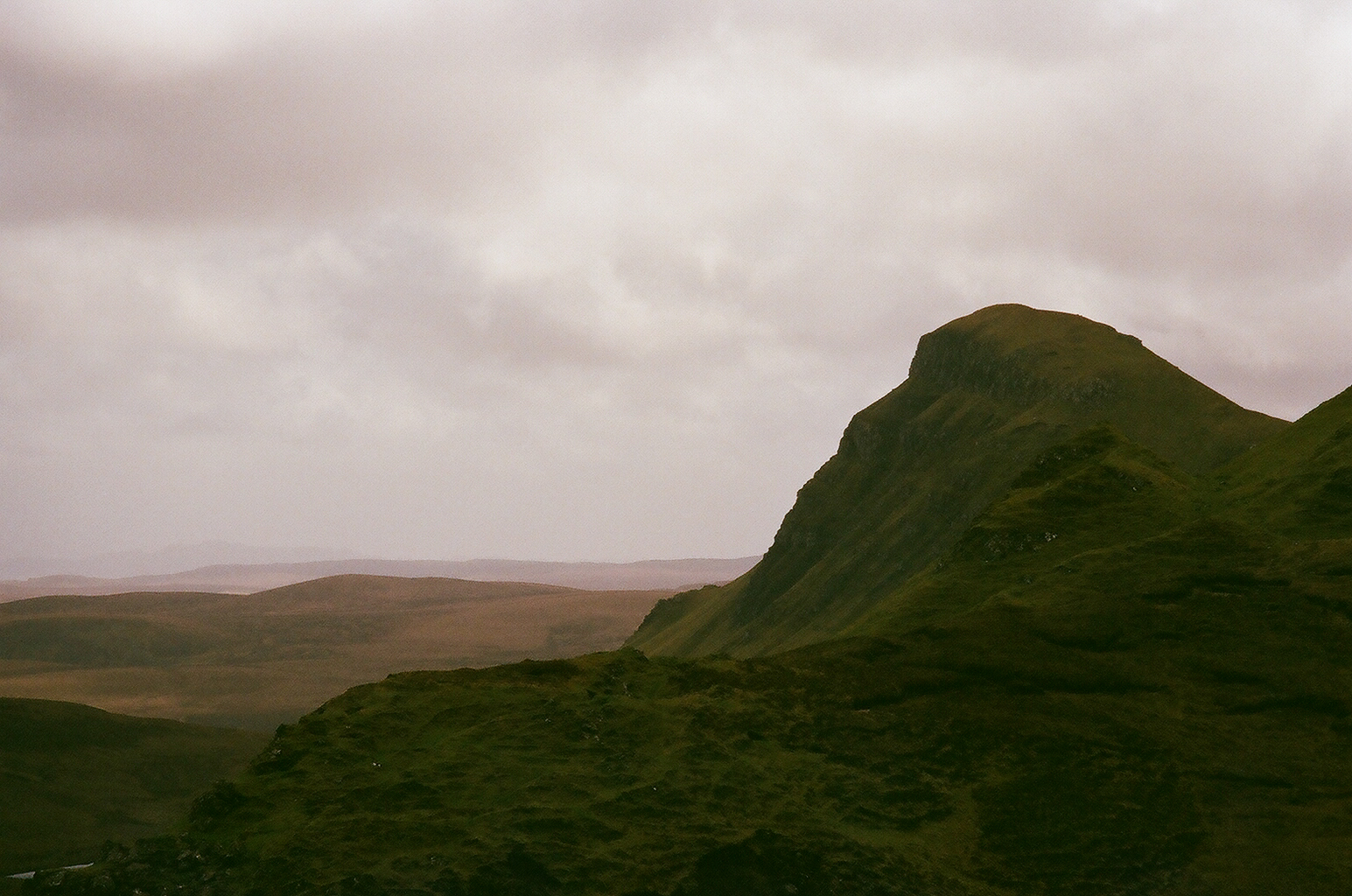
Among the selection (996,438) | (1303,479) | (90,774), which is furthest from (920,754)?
(90,774)

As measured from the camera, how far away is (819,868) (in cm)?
4791

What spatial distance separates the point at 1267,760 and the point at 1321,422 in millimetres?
56879

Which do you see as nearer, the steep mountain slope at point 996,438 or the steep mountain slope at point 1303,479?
the steep mountain slope at point 1303,479

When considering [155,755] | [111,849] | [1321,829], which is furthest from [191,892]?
[155,755]

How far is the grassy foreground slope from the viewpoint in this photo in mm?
123000

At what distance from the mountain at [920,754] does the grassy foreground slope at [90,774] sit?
7901cm

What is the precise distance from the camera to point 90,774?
144625 millimetres

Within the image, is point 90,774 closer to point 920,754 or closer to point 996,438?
point 920,754

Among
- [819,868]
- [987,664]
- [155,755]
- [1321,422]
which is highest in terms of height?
[1321,422]

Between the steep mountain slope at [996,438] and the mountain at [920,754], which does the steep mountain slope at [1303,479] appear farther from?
the steep mountain slope at [996,438]

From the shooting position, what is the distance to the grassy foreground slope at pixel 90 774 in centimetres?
12300

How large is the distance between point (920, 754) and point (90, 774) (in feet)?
406

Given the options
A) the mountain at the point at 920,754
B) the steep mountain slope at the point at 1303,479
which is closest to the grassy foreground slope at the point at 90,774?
the mountain at the point at 920,754

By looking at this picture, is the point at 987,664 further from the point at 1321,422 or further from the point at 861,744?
the point at 1321,422
